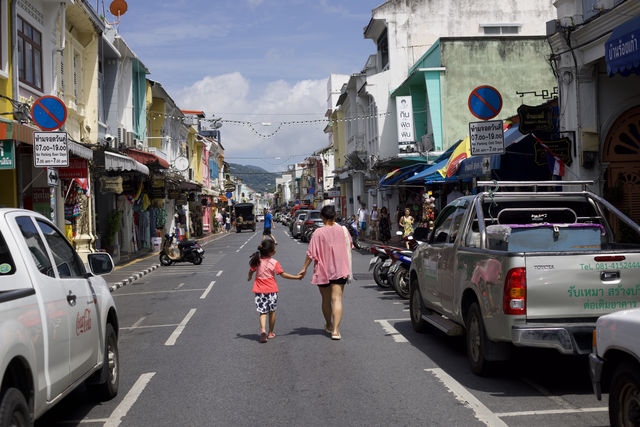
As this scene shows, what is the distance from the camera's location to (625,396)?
14.9ft

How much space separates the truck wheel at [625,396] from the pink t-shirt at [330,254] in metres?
5.16

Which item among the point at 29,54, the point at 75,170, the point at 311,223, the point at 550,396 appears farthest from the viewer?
the point at 311,223

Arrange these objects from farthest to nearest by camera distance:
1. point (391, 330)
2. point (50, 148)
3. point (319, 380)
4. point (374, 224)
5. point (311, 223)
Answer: point (311, 223) → point (374, 224) → point (50, 148) → point (391, 330) → point (319, 380)

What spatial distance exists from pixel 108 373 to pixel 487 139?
7.91 meters

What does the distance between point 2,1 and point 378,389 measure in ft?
42.7

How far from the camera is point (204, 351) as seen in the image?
8.95m

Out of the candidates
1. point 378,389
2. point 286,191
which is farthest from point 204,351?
point 286,191

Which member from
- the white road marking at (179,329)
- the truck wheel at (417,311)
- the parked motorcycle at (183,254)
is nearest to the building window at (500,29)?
the parked motorcycle at (183,254)

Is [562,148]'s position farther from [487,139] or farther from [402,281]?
[402,281]

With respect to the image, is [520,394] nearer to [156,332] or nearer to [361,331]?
[361,331]

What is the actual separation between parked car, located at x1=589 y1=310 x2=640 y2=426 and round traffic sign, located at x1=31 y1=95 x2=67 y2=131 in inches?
434

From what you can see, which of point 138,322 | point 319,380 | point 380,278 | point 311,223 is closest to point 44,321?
point 319,380

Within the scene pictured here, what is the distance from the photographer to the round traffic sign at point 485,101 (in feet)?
41.3

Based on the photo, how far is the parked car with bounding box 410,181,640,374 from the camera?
20.8 ft
